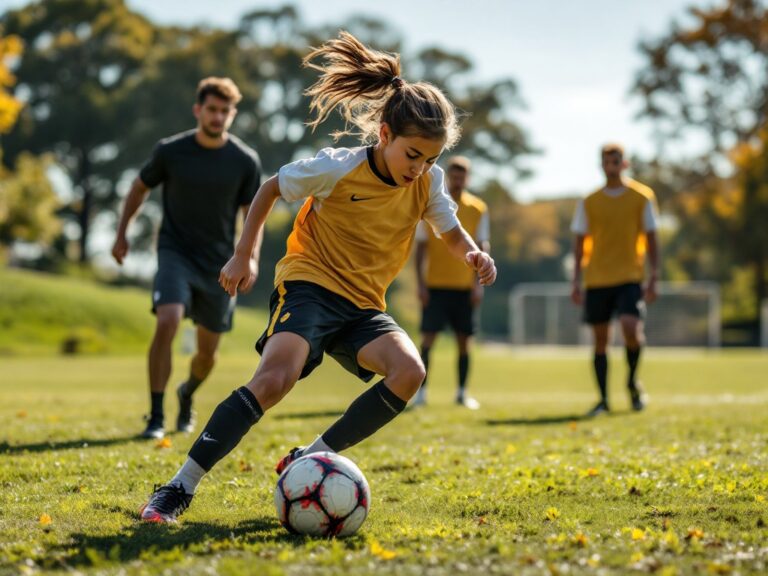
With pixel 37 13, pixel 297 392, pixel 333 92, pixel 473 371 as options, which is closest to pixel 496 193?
pixel 37 13

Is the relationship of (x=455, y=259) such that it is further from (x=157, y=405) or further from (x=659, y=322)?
(x=659, y=322)

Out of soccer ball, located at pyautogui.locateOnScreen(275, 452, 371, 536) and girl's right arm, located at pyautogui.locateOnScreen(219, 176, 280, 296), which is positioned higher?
girl's right arm, located at pyautogui.locateOnScreen(219, 176, 280, 296)

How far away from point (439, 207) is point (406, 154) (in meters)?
0.56

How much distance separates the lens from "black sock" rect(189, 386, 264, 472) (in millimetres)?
4715

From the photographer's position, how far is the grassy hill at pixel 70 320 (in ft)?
98.1

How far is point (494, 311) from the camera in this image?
6856 centimetres

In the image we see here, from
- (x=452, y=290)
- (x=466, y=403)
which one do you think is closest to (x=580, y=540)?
(x=466, y=403)

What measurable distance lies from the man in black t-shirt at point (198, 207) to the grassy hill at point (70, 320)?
2191cm

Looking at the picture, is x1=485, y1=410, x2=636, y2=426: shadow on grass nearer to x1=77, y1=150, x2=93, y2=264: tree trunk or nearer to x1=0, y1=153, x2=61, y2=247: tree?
x1=0, y1=153, x2=61, y2=247: tree

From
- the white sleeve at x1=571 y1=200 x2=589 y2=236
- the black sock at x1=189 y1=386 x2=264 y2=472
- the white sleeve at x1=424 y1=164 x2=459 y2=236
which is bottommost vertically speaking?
the black sock at x1=189 y1=386 x2=264 y2=472

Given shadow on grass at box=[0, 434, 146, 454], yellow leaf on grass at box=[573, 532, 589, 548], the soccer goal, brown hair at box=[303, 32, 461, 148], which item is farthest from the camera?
the soccer goal

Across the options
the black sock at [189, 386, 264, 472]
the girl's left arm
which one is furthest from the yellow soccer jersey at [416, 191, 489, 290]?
the black sock at [189, 386, 264, 472]

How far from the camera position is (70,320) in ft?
106

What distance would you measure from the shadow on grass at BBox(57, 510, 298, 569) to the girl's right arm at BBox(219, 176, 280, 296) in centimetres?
115
